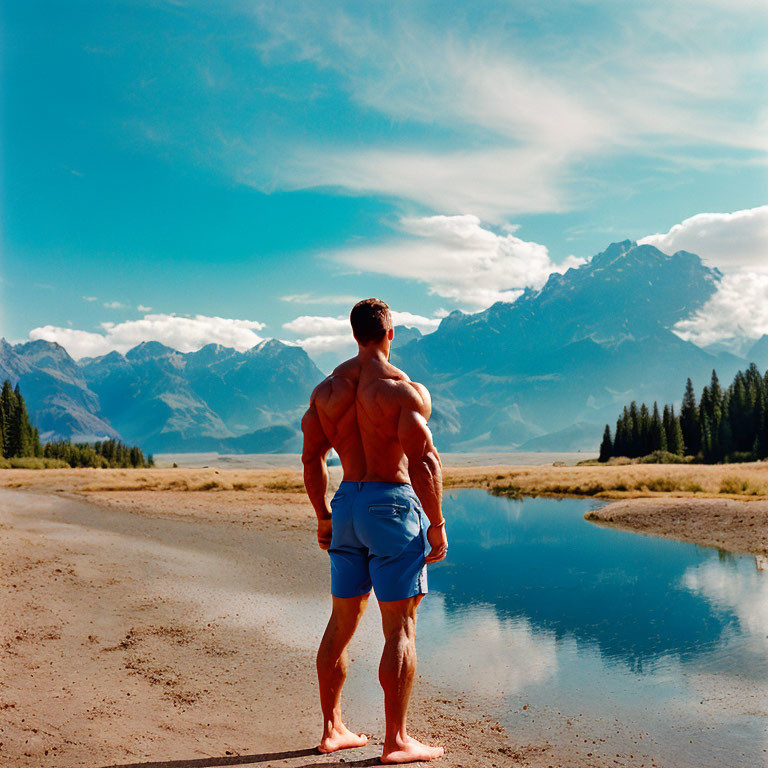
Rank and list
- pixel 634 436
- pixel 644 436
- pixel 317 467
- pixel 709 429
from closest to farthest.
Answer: pixel 317 467, pixel 709 429, pixel 644 436, pixel 634 436

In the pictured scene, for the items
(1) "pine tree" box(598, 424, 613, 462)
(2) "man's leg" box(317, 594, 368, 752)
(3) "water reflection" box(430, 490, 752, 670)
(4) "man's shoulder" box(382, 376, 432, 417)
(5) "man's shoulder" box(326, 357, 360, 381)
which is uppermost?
(5) "man's shoulder" box(326, 357, 360, 381)

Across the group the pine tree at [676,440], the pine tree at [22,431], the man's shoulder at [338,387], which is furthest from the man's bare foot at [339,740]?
the pine tree at [22,431]

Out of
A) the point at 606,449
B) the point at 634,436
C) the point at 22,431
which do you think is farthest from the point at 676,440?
the point at 22,431

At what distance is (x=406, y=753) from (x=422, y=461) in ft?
7.16

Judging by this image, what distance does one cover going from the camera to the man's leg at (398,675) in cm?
482

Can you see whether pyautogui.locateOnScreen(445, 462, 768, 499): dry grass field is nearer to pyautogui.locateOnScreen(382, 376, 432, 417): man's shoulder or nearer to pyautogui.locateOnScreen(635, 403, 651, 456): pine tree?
pyautogui.locateOnScreen(382, 376, 432, 417): man's shoulder

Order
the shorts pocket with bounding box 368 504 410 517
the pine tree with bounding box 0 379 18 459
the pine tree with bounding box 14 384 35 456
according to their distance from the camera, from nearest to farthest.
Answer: the shorts pocket with bounding box 368 504 410 517 → the pine tree with bounding box 0 379 18 459 → the pine tree with bounding box 14 384 35 456

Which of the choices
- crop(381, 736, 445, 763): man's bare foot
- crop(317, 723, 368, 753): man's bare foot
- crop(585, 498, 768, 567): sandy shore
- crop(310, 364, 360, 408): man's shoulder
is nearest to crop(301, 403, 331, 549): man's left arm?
crop(310, 364, 360, 408): man's shoulder

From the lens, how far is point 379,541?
4.86m

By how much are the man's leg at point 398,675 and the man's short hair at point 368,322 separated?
205 centimetres

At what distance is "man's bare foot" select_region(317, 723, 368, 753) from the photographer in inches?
203

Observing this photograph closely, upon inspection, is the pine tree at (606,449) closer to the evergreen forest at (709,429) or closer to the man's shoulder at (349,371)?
the evergreen forest at (709,429)

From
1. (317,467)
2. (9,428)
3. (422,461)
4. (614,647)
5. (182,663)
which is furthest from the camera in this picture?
(9,428)

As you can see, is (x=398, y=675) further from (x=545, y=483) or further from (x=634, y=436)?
(x=634, y=436)
